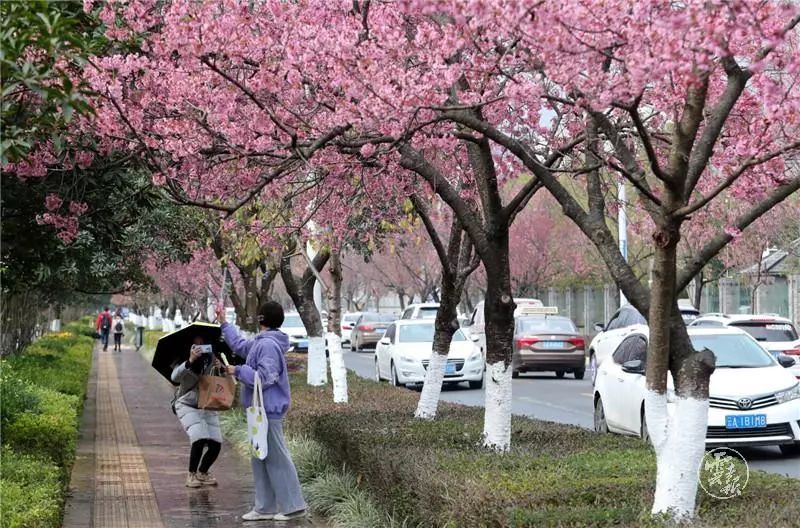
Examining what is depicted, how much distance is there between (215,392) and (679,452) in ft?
18.7

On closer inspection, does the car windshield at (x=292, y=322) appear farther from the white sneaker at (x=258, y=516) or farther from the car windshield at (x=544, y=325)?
the white sneaker at (x=258, y=516)

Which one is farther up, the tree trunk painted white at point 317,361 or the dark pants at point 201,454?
the tree trunk painted white at point 317,361

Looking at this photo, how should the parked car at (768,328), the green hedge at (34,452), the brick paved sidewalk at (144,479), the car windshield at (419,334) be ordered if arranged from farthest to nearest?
1. the car windshield at (419,334)
2. the parked car at (768,328)
3. the brick paved sidewalk at (144,479)
4. the green hedge at (34,452)

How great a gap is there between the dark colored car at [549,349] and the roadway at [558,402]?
0.36 m

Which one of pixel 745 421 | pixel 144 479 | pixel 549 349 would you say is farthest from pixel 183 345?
pixel 549 349

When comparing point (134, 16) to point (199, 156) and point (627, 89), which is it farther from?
point (627, 89)

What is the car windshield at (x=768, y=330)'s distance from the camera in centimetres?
2177

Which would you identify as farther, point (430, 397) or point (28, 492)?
point (430, 397)

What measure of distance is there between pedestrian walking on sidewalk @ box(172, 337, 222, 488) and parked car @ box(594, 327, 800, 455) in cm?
446

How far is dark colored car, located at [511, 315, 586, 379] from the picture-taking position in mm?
29875

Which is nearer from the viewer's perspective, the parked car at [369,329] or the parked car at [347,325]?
the parked car at [369,329]

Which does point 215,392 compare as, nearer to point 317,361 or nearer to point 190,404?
point 190,404

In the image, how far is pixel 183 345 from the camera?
12.4 meters

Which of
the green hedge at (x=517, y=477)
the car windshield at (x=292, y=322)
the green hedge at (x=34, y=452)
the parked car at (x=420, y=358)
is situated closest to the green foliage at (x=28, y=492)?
the green hedge at (x=34, y=452)
